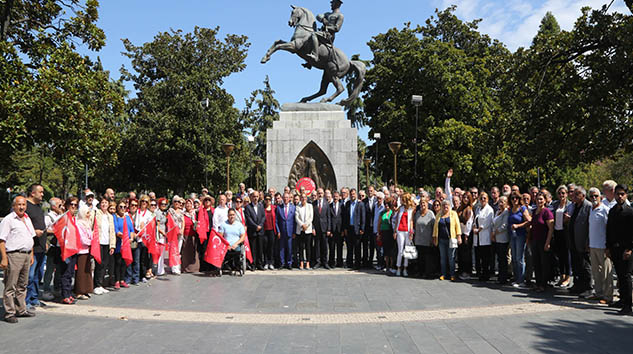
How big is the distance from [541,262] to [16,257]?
8786 millimetres

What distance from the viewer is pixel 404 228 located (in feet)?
33.7

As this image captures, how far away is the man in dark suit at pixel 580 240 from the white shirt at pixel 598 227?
0.38 m

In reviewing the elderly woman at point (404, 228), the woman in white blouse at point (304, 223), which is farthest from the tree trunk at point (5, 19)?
the elderly woman at point (404, 228)

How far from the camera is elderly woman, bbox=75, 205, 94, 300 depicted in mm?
7832

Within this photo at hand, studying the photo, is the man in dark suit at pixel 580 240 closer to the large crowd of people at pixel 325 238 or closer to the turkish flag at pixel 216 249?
the large crowd of people at pixel 325 238

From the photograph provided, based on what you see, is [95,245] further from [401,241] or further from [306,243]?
[401,241]

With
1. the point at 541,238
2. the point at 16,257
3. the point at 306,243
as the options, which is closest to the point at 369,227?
the point at 306,243

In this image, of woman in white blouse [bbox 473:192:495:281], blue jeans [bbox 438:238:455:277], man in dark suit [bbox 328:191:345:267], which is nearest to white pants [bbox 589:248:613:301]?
woman in white blouse [bbox 473:192:495:281]

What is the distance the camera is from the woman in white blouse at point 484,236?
9.52m

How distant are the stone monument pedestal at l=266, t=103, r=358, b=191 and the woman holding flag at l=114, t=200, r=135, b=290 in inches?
277

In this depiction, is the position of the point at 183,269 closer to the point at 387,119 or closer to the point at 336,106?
the point at 336,106

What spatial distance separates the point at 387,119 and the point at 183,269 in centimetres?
2244

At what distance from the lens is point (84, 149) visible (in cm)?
1205

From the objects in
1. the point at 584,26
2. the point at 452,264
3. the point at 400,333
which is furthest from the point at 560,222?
the point at 584,26
